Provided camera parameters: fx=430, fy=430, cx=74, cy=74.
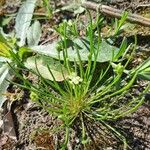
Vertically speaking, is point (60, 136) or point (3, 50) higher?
point (3, 50)

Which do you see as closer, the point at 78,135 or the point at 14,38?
the point at 78,135

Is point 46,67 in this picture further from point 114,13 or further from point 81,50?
point 114,13

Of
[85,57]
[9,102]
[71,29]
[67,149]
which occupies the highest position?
[71,29]

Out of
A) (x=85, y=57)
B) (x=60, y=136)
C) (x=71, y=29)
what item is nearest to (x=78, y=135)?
(x=60, y=136)

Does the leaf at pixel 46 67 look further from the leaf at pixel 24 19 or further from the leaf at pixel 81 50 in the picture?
the leaf at pixel 24 19

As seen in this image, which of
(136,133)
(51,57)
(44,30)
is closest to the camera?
(136,133)

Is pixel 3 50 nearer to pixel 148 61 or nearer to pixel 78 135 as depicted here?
pixel 78 135
